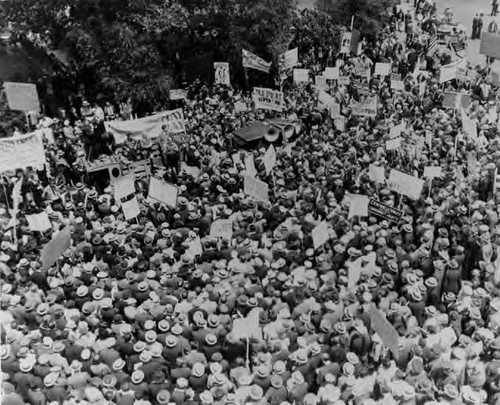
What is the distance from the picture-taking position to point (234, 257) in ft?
38.1

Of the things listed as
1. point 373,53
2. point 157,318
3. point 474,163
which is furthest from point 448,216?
point 373,53

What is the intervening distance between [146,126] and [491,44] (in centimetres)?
993

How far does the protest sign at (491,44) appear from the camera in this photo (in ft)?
59.5

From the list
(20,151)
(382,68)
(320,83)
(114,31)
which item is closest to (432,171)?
(320,83)

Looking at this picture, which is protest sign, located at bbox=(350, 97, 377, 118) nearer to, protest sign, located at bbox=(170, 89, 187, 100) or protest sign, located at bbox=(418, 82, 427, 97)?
protest sign, located at bbox=(418, 82, 427, 97)

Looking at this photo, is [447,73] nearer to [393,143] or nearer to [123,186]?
[393,143]

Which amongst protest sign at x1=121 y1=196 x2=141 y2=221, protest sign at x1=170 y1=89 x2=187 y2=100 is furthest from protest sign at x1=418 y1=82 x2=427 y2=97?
protest sign at x1=121 y1=196 x2=141 y2=221

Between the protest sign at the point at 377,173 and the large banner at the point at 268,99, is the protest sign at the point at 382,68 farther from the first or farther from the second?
the protest sign at the point at 377,173

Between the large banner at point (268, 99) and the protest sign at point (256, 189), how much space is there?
4.41 meters

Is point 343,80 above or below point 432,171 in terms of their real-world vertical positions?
above

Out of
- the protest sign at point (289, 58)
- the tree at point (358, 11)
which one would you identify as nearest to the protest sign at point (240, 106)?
the protest sign at point (289, 58)

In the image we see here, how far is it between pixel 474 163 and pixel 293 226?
4699 millimetres

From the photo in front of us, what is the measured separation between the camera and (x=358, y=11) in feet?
78.1

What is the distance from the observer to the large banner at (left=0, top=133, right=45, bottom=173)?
13.3m
